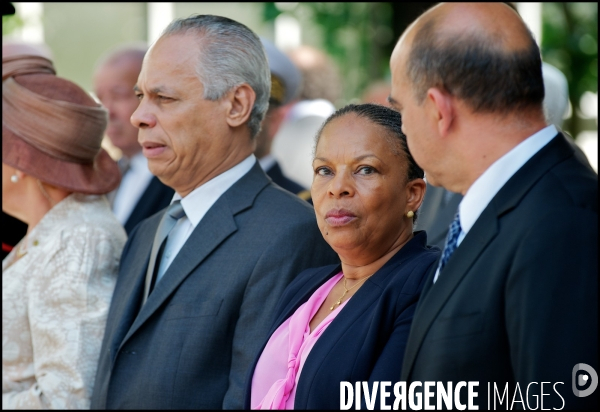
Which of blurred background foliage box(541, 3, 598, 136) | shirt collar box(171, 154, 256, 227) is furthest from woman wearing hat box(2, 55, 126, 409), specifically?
blurred background foliage box(541, 3, 598, 136)

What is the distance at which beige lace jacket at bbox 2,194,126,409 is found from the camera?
3.39 metres

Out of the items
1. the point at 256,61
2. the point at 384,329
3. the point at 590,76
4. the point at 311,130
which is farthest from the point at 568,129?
the point at 384,329

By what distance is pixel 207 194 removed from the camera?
3375 millimetres

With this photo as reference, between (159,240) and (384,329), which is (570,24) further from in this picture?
(384,329)

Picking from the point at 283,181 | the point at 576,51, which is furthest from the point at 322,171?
the point at 576,51

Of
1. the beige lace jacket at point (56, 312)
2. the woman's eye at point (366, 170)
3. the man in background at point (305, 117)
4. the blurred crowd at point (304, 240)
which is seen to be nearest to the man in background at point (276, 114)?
the man in background at point (305, 117)

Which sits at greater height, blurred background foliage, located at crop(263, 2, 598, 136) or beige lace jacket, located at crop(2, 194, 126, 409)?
blurred background foliage, located at crop(263, 2, 598, 136)

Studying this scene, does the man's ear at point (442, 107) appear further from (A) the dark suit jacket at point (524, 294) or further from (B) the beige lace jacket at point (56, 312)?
(B) the beige lace jacket at point (56, 312)

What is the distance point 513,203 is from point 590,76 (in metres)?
7.38

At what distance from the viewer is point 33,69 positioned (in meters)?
3.85

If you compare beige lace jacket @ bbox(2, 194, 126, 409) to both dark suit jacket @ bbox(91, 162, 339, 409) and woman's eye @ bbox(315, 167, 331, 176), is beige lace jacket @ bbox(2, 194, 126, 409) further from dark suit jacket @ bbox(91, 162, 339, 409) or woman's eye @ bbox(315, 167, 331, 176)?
woman's eye @ bbox(315, 167, 331, 176)

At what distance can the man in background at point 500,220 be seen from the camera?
6.12ft

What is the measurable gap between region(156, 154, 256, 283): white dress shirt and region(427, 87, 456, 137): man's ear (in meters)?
1.42

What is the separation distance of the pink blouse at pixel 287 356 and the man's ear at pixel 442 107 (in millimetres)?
809
